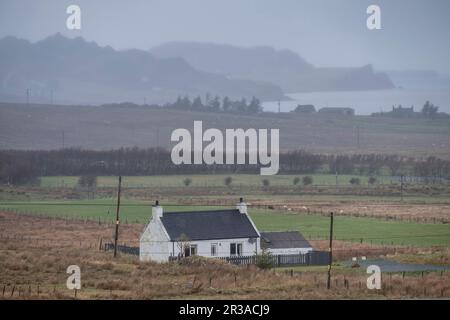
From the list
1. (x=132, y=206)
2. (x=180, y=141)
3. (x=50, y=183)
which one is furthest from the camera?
(x=180, y=141)

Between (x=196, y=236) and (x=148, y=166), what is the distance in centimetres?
7138

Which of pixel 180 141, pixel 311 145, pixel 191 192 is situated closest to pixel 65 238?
pixel 191 192

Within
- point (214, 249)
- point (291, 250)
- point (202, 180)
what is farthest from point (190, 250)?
point (202, 180)

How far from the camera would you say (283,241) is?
49.0 metres

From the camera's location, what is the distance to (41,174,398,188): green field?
332 feet

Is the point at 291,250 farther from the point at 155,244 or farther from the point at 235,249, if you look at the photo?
the point at 155,244

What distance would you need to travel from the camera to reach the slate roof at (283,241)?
48.2m

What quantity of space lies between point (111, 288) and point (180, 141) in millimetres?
143045

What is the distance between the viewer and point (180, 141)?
177375 millimetres

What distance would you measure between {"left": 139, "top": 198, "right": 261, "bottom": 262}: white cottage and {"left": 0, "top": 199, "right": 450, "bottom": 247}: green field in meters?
7.90

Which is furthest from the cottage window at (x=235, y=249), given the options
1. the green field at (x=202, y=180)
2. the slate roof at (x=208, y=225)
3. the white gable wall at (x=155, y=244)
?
the green field at (x=202, y=180)

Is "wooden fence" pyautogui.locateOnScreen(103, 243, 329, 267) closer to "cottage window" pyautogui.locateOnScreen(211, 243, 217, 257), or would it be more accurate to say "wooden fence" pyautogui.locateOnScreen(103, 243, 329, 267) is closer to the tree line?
"cottage window" pyautogui.locateOnScreen(211, 243, 217, 257)

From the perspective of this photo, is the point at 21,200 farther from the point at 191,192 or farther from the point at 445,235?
the point at 445,235

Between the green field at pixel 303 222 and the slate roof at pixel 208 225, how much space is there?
7.54 m
